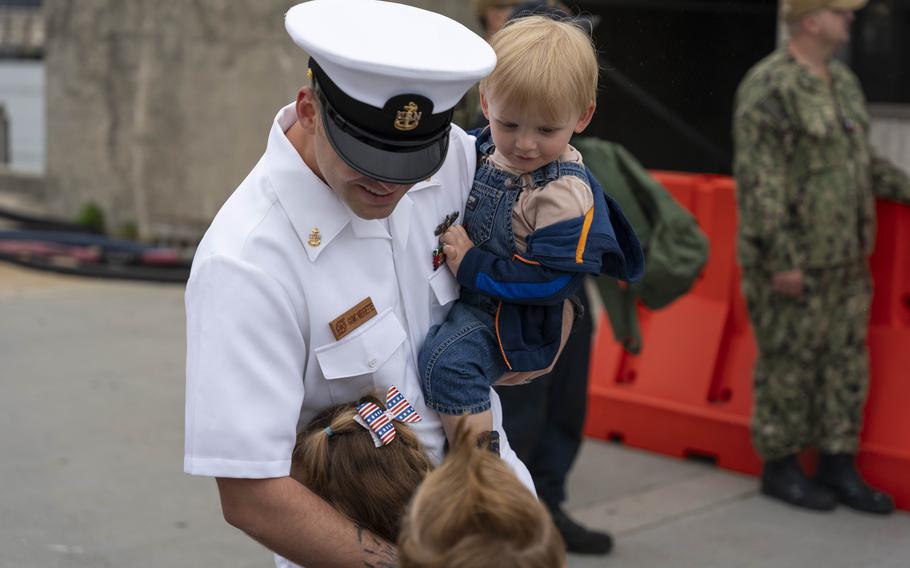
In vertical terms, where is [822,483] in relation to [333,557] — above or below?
below

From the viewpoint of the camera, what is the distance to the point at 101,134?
33.9ft

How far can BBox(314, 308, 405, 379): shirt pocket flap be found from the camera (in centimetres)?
195

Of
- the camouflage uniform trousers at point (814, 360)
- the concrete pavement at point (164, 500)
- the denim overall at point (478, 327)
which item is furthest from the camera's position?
the camouflage uniform trousers at point (814, 360)

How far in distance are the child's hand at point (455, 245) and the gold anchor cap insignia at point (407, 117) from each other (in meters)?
0.35

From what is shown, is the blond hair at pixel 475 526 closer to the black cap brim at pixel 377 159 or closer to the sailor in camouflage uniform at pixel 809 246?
the black cap brim at pixel 377 159

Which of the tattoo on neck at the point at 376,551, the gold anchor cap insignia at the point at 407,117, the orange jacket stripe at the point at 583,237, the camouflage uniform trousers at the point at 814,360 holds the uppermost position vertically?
the gold anchor cap insignia at the point at 407,117

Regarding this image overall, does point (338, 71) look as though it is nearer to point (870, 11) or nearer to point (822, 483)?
point (822, 483)

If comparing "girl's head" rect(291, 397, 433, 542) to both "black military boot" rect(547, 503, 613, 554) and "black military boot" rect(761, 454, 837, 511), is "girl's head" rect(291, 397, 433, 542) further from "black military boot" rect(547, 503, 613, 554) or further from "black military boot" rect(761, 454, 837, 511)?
"black military boot" rect(761, 454, 837, 511)

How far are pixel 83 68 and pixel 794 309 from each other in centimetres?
738

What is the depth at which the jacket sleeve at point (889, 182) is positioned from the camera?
4852 millimetres

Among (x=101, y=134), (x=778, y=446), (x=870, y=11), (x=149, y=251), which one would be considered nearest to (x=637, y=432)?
(x=778, y=446)

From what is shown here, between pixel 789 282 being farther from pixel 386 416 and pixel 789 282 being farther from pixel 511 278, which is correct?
pixel 386 416

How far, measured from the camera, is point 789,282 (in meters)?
4.77

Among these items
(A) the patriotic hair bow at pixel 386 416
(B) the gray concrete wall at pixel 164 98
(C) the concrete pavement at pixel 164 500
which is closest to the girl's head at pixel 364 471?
(A) the patriotic hair bow at pixel 386 416
